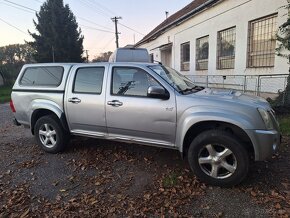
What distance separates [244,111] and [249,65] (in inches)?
346

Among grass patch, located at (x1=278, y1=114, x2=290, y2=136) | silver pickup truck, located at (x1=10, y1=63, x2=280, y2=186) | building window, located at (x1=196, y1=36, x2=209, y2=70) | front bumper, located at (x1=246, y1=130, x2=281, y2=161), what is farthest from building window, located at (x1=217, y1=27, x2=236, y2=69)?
front bumper, located at (x1=246, y1=130, x2=281, y2=161)

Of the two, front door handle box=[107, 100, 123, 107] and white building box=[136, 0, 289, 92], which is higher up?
white building box=[136, 0, 289, 92]

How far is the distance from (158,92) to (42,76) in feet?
9.55

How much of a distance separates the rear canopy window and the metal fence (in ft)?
22.8

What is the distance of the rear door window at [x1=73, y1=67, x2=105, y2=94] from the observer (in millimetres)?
4943

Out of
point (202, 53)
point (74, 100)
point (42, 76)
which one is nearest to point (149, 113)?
point (74, 100)

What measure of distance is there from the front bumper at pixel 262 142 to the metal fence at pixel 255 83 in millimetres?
5787

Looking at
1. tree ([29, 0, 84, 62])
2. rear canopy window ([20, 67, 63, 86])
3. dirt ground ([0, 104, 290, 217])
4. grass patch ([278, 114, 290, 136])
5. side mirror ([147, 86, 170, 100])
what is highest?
tree ([29, 0, 84, 62])

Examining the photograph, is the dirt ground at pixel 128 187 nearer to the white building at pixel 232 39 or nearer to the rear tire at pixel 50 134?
the rear tire at pixel 50 134

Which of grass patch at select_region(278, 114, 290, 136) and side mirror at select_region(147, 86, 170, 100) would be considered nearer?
side mirror at select_region(147, 86, 170, 100)

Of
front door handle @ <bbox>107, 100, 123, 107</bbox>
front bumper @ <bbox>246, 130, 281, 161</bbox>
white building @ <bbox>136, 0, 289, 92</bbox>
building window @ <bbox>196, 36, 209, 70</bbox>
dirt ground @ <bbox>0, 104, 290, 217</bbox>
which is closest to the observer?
dirt ground @ <bbox>0, 104, 290, 217</bbox>

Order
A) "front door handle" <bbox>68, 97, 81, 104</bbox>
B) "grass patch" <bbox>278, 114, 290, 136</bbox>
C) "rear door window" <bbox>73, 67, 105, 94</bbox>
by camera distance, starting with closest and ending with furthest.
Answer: "rear door window" <bbox>73, 67, 105, 94</bbox> → "front door handle" <bbox>68, 97, 81, 104</bbox> → "grass patch" <bbox>278, 114, 290, 136</bbox>

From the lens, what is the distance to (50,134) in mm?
5551

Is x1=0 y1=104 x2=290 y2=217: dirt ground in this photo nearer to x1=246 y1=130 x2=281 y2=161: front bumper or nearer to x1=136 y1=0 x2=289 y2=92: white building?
x1=246 y1=130 x2=281 y2=161: front bumper
